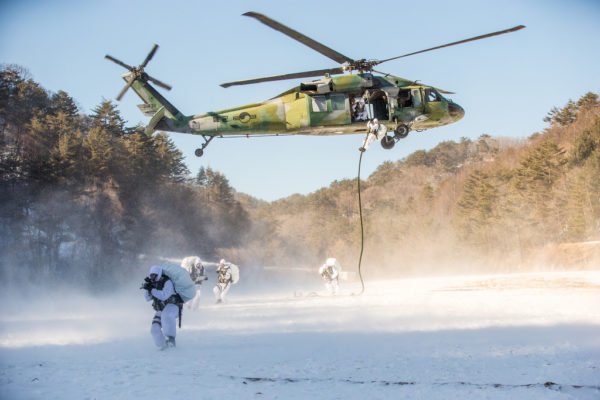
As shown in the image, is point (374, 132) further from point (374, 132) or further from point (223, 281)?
point (223, 281)

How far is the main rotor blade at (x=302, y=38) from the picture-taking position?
9.70 m

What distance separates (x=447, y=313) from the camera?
11.6 metres

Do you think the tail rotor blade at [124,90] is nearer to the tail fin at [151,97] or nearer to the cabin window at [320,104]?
the tail fin at [151,97]

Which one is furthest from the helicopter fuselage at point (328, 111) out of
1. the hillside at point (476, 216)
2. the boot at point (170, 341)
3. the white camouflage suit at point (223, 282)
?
the hillside at point (476, 216)

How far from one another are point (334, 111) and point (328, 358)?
7280mm

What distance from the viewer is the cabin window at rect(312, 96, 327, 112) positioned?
12172mm

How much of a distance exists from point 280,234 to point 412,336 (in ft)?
159

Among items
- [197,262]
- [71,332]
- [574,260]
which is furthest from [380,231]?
[71,332]

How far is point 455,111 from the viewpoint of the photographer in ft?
43.1

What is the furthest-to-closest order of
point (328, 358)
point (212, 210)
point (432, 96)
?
point (212, 210), point (432, 96), point (328, 358)

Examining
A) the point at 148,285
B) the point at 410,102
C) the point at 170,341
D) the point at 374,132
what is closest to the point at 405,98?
the point at 410,102

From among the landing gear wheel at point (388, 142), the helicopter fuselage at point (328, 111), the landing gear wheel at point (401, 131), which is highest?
the helicopter fuselage at point (328, 111)

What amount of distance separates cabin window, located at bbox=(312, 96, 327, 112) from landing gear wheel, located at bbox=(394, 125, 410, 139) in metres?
2.13

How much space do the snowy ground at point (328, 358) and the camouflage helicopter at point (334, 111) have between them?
5.23 metres
